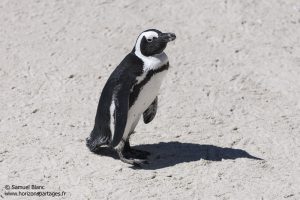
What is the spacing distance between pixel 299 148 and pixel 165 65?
1.19 metres

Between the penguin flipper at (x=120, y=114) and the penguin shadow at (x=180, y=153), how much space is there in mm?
363

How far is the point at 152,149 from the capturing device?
17.3ft

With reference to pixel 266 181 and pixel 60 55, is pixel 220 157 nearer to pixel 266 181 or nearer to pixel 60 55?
pixel 266 181

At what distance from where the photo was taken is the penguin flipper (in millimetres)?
4707

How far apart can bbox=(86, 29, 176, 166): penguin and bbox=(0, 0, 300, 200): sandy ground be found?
0.78ft

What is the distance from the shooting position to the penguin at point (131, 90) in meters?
4.73

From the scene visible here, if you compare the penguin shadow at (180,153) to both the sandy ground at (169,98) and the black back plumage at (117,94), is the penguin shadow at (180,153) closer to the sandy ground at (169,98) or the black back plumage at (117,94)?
the sandy ground at (169,98)

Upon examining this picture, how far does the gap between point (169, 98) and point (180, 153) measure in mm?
937

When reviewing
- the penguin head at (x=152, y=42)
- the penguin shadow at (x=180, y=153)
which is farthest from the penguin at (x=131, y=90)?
the penguin shadow at (x=180, y=153)

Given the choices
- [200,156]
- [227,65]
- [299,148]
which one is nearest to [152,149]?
[200,156]

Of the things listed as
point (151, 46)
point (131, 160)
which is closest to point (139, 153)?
point (131, 160)

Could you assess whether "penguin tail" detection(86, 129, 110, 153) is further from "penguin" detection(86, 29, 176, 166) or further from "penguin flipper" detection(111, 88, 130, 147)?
"penguin flipper" detection(111, 88, 130, 147)

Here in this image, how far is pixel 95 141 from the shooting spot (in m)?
5.07

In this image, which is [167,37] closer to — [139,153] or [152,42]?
[152,42]
